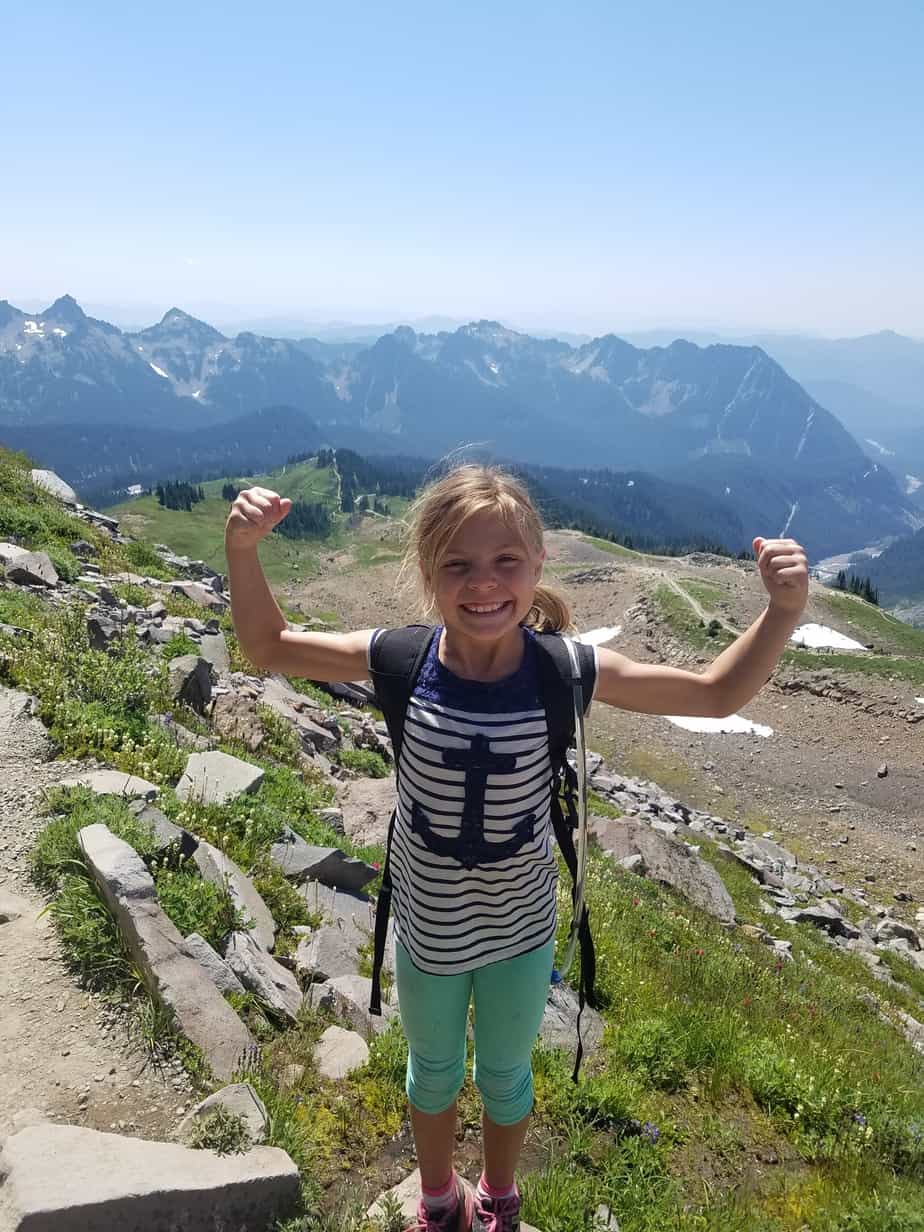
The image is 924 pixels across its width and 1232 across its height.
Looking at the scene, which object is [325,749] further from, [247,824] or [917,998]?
[917,998]

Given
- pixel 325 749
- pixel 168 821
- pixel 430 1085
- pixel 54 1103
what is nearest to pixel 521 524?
pixel 430 1085

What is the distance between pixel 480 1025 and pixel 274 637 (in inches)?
90.2

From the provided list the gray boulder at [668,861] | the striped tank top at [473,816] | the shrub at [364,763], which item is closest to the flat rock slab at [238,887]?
the striped tank top at [473,816]

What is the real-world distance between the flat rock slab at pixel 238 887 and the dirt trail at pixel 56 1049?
1.22 metres

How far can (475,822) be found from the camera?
3447mm

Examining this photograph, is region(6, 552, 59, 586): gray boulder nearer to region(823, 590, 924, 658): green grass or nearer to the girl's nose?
the girl's nose

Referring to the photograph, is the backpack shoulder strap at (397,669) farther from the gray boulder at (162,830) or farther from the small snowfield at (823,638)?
the small snowfield at (823,638)

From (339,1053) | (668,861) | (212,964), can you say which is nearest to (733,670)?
(339,1053)

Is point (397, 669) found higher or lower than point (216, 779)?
higher

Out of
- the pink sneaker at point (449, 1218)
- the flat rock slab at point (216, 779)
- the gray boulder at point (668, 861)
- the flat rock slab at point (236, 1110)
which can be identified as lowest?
the gray boulder at point (668, 861)

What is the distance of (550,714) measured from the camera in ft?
11.6

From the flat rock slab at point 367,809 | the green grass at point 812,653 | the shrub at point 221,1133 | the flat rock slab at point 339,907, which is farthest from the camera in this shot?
the green grass at point 812,653

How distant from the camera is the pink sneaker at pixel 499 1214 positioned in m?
4.13

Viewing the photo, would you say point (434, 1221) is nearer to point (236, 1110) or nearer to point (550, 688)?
point (236, 1110)
